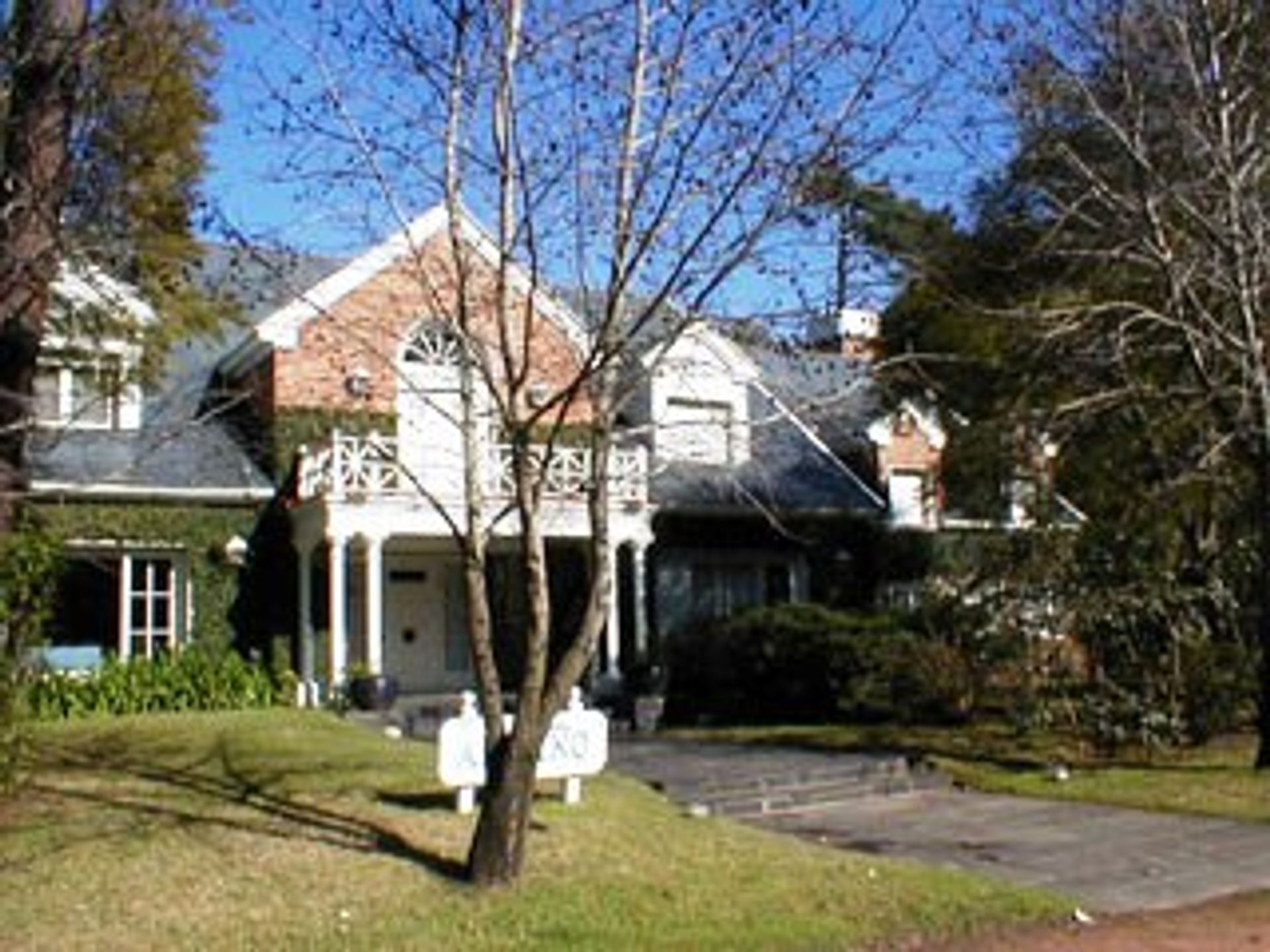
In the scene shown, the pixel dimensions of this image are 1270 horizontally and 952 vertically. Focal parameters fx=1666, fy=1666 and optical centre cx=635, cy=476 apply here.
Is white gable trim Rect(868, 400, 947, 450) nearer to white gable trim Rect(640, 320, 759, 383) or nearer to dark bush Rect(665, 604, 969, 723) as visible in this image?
dark bush Rect(665, 604, 969, 723)

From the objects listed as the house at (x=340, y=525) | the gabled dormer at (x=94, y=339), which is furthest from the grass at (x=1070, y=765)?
the gabled dormer at (x=94, y=339)

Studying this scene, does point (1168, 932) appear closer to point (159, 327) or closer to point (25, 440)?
point (25, 440)

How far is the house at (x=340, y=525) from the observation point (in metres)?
23.1

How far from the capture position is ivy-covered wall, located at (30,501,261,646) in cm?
2408

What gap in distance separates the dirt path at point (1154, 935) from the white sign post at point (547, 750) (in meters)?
3.43

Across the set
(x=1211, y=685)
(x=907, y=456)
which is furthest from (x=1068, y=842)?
(x=907, y=456)

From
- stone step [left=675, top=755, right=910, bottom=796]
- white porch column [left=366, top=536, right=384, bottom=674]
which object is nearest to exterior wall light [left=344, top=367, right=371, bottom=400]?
stone step [left=675, top=755, right=910, bottom=796]

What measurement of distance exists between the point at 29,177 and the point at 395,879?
20.5 ft

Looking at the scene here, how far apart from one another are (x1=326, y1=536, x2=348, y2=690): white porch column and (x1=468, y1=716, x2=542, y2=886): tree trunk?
13500 mm

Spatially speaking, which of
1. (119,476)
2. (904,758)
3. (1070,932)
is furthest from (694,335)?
(119,476)

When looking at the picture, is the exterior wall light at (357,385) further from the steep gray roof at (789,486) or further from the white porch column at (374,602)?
the steep gray roof at (789,486)

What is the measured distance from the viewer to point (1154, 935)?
33.1 ft

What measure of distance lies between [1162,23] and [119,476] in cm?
1378

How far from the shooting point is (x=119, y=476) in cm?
2169
